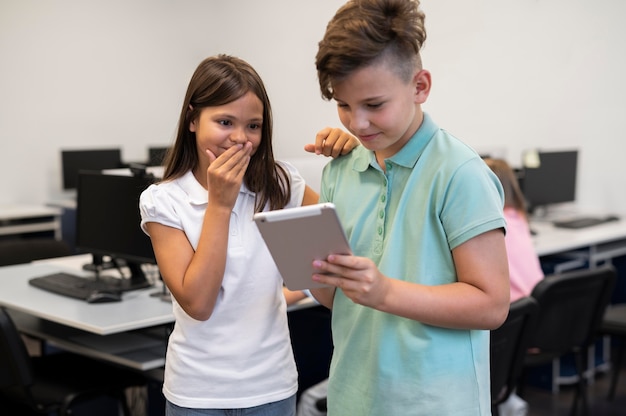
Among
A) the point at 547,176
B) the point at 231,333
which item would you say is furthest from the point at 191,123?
the point at 547,176

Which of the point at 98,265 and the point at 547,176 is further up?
the point at 547,176

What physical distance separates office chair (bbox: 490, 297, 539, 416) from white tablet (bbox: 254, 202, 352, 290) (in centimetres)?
127

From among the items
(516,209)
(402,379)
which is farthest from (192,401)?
(516,209)

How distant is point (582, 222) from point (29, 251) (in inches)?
125

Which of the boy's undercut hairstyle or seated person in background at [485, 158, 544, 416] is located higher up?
the boy's undercut hairstyle

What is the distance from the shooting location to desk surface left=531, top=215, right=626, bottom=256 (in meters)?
3.88

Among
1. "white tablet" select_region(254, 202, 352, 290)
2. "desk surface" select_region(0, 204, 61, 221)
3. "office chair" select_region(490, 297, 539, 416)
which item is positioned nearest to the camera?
"white tablet" select_region(254, 202, 352, 290)

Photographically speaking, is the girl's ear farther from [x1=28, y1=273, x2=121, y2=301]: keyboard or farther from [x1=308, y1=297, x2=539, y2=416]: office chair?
[x1=28, y1=273, x2=121, y2=301]: keyboard

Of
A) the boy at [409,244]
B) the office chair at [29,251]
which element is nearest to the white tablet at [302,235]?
the boy at [409,244]

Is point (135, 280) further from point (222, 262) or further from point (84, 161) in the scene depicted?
point (84, 161)

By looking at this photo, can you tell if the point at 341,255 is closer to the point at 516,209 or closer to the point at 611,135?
the point at 516,209

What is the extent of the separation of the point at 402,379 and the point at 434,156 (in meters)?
0.34

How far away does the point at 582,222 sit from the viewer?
4.56 metres

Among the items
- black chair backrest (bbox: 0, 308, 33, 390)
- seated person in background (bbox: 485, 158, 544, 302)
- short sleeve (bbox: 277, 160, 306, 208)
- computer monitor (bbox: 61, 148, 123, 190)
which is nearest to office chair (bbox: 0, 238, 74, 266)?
black chair backrest (bbox: 0, 308, 33, 390)
